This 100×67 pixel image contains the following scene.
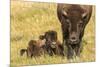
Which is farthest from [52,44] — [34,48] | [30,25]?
[30,25]

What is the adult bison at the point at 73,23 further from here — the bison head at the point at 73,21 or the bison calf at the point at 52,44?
the bison calf at the point at 52,44

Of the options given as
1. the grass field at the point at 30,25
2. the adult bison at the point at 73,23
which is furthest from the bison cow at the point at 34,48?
the adult bison at the point at 73,23

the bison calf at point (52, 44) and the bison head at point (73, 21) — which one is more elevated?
the bison head at point (73, 21)

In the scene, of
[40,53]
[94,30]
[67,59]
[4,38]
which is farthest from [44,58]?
[94,30]

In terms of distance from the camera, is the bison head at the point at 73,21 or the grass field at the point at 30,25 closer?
the grass field at the point at 30,25

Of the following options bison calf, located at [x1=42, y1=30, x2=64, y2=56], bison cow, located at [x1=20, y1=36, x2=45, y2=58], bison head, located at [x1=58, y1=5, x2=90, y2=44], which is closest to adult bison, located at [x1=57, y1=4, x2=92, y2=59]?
bison head, located at [x1=58, y1=5, x2=90, y2=44]

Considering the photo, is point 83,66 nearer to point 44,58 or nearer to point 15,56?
point 44,58

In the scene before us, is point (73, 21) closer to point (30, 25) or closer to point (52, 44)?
point (52, 44)

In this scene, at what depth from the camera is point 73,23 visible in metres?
2.68

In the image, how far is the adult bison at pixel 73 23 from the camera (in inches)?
104

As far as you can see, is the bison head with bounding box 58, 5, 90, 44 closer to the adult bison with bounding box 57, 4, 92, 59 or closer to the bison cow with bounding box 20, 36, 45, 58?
the adult bison with bounding box 57, 4, 92, 59

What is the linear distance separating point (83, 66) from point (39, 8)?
3.01ft

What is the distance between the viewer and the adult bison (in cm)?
265

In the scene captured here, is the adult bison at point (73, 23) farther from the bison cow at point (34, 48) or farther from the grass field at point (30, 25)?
the bison cow at point (34, 48)
